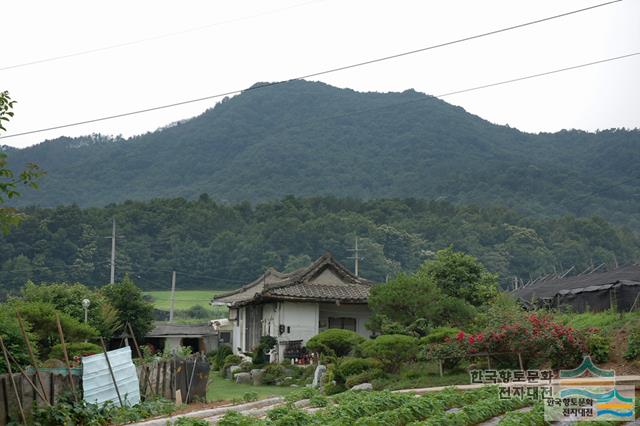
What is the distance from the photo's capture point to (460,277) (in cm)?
3319

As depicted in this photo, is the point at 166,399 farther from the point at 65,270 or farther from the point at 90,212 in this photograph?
the point at 90,212

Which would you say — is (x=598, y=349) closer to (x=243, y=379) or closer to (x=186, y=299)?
(x=243, y=379)

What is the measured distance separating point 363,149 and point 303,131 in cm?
1514

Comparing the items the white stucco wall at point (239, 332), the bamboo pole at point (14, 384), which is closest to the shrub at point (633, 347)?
the bamboo pole at point (14, 384)

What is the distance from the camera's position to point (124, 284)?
40594mm

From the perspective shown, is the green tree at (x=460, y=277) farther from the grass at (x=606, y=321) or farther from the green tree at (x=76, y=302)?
the green tree at (x=76, y=302)

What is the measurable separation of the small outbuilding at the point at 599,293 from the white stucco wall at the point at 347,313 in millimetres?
7153

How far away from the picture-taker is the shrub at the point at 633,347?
20.4 meters

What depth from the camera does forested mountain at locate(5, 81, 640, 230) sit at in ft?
354

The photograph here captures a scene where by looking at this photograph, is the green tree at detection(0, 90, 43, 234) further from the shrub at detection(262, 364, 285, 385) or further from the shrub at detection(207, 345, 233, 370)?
the shrub at detection(207, 345, 233, 370)

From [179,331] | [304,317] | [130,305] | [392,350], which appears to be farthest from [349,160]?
[392,350]

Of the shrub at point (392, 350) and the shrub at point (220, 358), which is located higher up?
the shrub at point (392, 350)

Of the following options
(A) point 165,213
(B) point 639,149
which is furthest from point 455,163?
(A) point 165,213

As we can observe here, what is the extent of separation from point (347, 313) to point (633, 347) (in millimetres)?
15874
